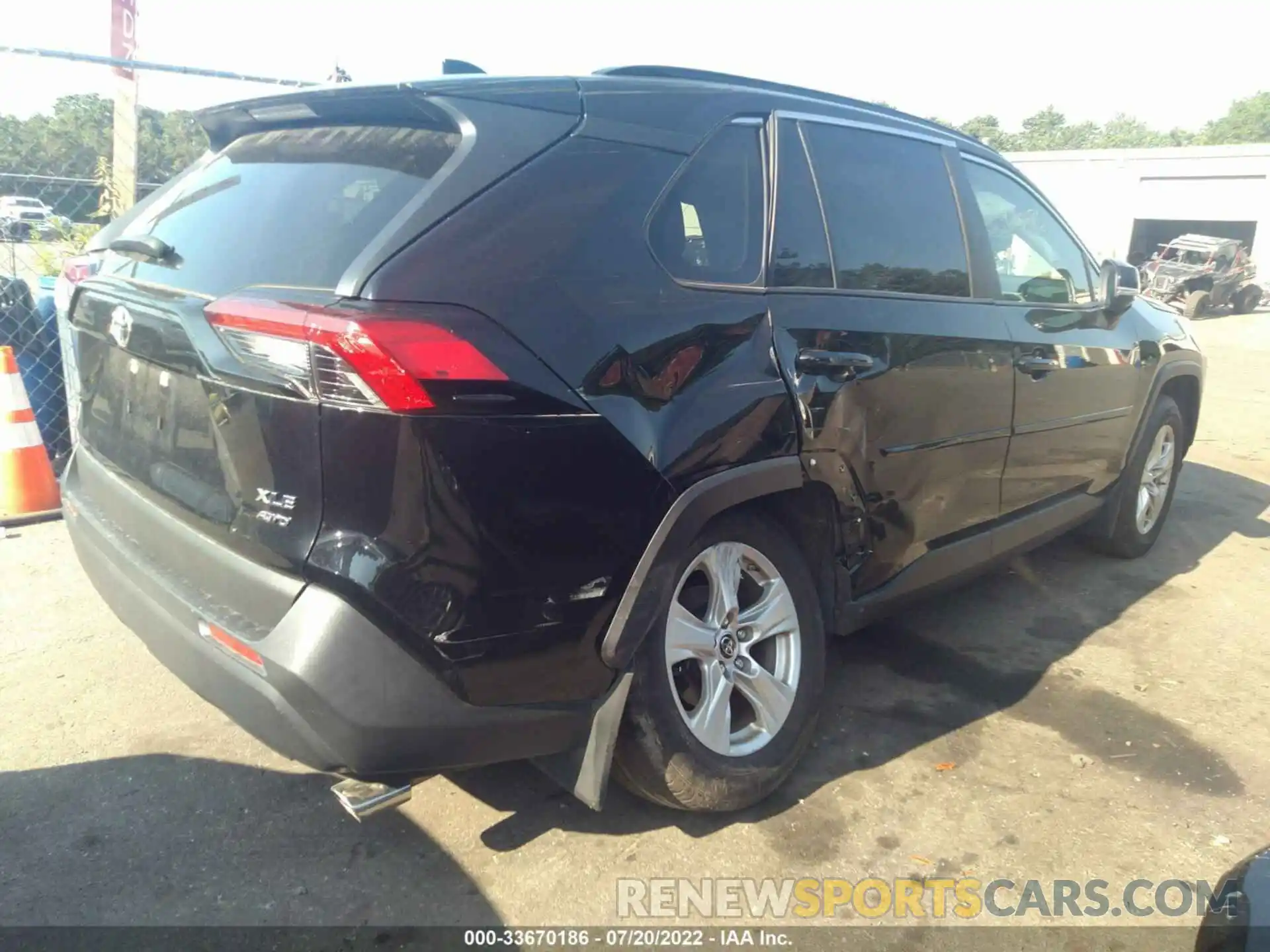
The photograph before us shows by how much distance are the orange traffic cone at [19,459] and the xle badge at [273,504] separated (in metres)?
3.56

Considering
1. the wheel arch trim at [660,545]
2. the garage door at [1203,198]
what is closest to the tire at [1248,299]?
the garage door at [1203,198]

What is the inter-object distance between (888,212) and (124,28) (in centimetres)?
624

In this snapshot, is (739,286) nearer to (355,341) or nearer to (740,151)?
(740,151)

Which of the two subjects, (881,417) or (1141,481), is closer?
(881,417)

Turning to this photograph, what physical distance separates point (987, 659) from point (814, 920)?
1.81 m

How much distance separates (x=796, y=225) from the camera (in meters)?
2.93

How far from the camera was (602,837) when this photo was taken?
275 centimetres

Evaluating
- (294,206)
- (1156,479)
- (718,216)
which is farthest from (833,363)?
(1156,479)

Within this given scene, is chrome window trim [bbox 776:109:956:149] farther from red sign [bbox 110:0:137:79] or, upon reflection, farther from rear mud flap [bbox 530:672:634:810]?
red sign [bbox 110:0:137:79]

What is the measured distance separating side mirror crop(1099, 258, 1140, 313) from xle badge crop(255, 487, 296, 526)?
12.3 ft

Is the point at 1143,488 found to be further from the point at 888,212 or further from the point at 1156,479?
the point at 888,212

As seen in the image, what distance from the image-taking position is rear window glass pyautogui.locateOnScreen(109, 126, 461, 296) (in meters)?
2.18

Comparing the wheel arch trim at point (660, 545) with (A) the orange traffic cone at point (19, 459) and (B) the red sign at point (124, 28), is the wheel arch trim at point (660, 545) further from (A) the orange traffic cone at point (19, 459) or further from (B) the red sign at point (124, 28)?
(B) the red sign at point (124, 28)

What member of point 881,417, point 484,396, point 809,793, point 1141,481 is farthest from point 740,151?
point 1141,481
